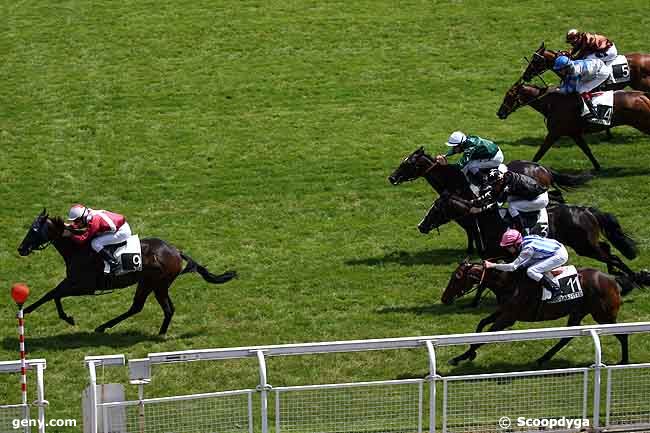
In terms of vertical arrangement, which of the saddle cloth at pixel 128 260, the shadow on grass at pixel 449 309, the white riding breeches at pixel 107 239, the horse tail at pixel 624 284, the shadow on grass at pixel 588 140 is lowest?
the shadow on grass at pixel 449 309

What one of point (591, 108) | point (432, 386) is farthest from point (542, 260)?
point (591, 108)

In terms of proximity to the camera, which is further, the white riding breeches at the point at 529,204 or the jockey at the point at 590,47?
the jockey at the point at 590,47

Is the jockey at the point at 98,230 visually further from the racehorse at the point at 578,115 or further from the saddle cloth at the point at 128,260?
the racehorse at the point at 578,115

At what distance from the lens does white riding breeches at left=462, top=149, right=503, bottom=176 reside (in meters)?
18.7

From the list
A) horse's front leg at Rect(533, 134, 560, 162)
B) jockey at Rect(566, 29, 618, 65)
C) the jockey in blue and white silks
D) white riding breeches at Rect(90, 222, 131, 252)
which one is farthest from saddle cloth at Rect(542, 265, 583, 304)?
jockey at Rect(566, 29, 618, 65)

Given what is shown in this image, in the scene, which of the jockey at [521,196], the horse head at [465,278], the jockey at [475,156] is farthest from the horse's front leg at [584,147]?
the horse head at [465,278]

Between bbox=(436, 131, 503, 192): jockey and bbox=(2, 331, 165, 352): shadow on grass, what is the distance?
5.33 metres

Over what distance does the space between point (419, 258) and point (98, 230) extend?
5.20m

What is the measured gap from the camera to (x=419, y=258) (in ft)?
62.5

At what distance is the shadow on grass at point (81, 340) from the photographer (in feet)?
52.6

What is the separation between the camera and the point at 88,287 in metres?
16.2

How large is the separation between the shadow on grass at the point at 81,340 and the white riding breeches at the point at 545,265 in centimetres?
486

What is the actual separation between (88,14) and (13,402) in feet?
57.0

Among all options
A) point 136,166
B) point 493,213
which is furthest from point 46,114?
point 493,213
